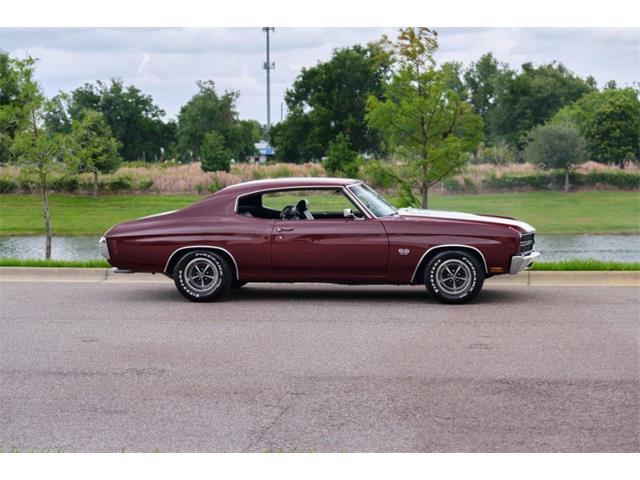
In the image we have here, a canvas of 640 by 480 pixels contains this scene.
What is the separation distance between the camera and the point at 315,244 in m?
12.4

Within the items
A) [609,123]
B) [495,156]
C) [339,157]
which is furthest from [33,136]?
[609,123]

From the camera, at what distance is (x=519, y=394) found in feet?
26.2

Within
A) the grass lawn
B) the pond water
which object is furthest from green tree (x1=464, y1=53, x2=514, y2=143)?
the pond water

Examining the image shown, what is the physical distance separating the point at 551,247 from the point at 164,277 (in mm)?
17760

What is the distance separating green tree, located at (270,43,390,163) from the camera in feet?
114

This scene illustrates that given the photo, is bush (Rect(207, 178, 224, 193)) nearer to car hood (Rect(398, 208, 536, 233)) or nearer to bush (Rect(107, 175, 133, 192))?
bush (Rect(107, 175, 133, 192))

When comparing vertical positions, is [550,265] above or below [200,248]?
below

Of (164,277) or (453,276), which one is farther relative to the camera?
(164,277)

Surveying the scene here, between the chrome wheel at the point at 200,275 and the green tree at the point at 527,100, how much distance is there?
30.0 m

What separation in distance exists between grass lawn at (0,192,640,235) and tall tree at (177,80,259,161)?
3204 mm

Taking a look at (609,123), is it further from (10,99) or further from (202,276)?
(202,276)

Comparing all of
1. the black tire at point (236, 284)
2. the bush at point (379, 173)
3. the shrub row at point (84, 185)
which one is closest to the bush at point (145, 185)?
the shrub row at point (84, 185)

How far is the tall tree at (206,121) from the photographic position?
35.8m

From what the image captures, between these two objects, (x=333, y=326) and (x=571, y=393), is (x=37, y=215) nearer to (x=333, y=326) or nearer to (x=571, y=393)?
(x=333, y=326)
